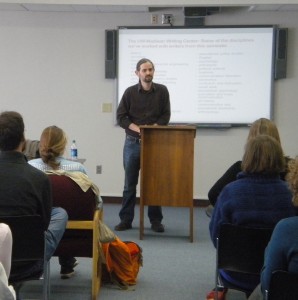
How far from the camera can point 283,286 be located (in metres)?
1.63

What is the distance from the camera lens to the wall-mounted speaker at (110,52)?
5875mm

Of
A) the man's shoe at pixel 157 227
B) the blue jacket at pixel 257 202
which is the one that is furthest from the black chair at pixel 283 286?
the man's shoe at pixel 157 227

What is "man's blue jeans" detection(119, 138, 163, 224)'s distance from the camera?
4.60 metres

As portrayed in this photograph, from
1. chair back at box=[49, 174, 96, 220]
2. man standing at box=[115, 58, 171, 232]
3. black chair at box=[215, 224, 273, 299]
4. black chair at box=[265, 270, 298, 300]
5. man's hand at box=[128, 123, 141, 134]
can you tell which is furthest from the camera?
man standing at box=[115, 58, 171, 232]

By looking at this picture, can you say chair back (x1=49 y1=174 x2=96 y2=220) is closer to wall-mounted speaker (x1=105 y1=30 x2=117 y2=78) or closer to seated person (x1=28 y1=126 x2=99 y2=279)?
seated person (x1=28 y1=126 x2=99 y2=279)

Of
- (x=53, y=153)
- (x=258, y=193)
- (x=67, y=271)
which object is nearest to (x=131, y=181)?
(x=67, y=271)

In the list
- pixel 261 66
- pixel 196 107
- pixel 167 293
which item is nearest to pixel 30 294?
pixel 167 293

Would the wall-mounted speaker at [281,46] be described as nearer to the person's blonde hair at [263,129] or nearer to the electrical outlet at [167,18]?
the electrical outlet at [167,18]

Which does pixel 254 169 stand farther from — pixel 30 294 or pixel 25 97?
pixel 25 97

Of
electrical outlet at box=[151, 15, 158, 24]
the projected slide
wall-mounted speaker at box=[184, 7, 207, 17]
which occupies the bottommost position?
the projected slide

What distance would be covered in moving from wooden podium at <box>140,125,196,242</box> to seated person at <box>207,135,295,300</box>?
193 cm

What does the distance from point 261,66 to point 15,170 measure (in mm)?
4215

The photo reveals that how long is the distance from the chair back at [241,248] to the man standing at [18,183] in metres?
0.87

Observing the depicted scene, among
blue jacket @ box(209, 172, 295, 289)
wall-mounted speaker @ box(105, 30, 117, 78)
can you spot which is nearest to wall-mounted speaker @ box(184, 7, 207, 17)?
wall-mounted speaker @ box(105, 30, 117, 78)
